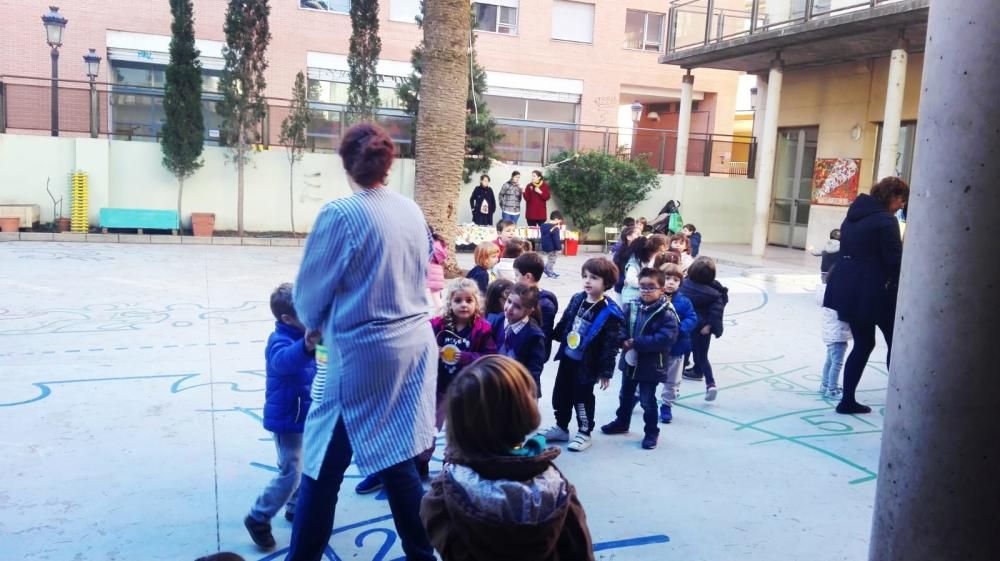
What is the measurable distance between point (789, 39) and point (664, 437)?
537 inches

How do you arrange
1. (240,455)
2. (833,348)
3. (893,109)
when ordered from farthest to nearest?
(893,109)
(833,348)
(240,455)

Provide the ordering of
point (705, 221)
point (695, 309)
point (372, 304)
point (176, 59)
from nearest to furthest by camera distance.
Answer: point (372, 304)
point (695, 309)
point (176, 59)
point (705, 221)

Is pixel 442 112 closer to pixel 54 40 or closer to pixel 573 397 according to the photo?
pixel 573 397

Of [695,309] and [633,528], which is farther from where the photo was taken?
[695,309]

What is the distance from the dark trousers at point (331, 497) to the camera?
9.62 ft

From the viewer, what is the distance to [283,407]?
→ 3.47 m

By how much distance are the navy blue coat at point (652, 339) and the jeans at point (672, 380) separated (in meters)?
0.43

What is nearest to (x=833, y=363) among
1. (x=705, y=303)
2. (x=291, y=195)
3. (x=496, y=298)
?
(x=705, y=303)

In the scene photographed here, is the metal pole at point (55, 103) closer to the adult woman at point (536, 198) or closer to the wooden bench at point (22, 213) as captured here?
the wooden bench at point (22, 213)

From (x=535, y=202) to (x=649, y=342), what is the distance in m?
12.5

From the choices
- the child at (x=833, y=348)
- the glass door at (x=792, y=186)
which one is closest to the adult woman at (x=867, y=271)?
the child at (x=833, y=348)

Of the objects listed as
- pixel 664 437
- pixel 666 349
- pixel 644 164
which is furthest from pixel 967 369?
pixel 644 164

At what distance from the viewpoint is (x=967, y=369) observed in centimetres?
246

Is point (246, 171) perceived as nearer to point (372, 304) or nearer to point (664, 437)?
point (664, 437)
